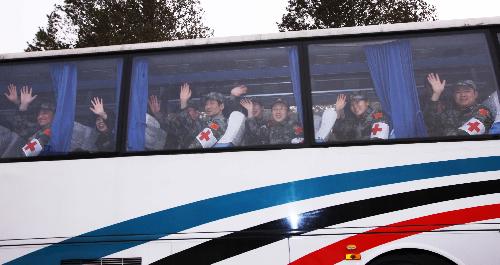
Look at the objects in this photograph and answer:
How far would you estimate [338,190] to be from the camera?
369 cm

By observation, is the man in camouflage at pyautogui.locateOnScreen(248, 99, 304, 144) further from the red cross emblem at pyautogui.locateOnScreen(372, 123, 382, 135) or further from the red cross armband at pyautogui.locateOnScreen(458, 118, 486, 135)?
the red cross armband at pyautogui.locateOnScreen(458, 118, 486, 135)

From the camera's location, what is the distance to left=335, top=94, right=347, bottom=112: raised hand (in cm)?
383

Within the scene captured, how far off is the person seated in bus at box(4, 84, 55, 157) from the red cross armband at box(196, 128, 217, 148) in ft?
5.40

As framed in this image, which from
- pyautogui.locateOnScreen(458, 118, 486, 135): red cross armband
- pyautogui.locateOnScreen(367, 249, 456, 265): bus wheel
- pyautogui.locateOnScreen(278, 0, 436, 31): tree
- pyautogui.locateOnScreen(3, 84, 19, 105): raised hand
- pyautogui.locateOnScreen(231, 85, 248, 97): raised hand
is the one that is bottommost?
pyautogui.locateOnScreen(367, 249, 456, 265): bus wheel

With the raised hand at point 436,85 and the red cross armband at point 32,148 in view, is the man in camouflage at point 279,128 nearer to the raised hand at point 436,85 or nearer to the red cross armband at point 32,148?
the raised hand at point 436,85

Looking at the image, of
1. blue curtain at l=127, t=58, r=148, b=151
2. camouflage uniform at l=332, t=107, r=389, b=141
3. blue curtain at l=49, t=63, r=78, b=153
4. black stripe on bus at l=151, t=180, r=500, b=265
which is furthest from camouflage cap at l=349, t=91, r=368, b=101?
blue curtain at l=49, t=63, r=78, b=153

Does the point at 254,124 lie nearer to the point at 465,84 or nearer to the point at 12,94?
the point at 465,84

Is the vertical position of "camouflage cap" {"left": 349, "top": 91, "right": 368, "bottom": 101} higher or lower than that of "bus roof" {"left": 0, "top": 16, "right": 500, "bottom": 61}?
lower

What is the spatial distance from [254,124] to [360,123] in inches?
42.0

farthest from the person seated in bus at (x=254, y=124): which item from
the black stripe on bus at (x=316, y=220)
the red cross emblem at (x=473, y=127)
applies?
the red cross emblem at (x=473, y=127)

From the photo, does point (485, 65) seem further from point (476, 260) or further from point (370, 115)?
point (476, 260)

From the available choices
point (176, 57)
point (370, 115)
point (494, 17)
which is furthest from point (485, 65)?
point (176, 57)

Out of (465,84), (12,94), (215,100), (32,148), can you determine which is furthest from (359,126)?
(12,94)

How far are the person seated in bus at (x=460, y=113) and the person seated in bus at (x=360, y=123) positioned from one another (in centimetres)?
45
